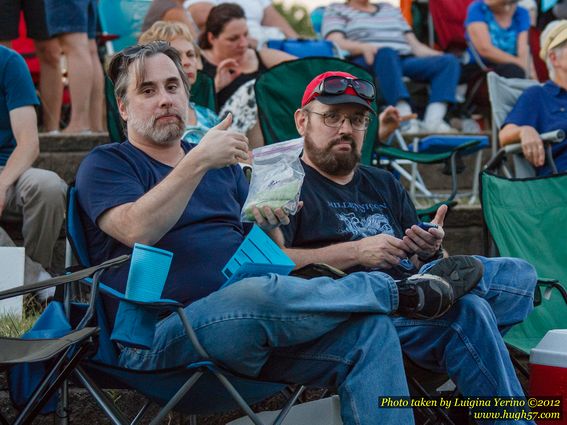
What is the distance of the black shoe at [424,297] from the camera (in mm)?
2980

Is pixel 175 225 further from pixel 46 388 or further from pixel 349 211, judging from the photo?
pixel 349 211

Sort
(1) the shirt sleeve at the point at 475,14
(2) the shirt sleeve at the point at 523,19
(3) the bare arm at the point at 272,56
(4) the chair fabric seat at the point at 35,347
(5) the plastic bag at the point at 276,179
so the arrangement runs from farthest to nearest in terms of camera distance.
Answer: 1. (2) the shirt sleeve at the point at 523,19
2. (1) the shirt sleeve at the point at 475,14
3. (3) the bare arm at the point at 272,56
4. (5) the plastic bag at the point at 276,179
5. (4) the chair fabric seat at the point at 35,347

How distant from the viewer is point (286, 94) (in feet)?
17.4

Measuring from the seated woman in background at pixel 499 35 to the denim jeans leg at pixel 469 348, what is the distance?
196 inches

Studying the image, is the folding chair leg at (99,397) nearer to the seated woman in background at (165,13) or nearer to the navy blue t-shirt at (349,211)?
the navy blue t-shirt at (349,211)

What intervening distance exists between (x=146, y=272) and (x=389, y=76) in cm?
482

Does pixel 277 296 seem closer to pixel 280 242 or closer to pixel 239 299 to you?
pixel 239 299

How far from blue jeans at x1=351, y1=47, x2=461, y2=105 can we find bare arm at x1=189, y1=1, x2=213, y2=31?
111 centimetres

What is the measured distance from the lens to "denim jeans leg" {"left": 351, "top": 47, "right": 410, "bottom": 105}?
736cm

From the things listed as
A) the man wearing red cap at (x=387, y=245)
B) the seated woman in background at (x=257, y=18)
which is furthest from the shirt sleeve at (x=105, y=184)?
the seated woman in background at (x=257, y=18)

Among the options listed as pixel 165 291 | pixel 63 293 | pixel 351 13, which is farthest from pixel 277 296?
pixel 351 13

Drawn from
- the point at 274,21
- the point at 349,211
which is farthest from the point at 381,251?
the point at 274,21

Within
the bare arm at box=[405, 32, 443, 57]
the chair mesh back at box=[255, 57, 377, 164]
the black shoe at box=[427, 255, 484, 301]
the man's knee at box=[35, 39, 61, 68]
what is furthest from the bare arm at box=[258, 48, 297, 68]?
the black shoe at box=[427, 255, 484, 301]

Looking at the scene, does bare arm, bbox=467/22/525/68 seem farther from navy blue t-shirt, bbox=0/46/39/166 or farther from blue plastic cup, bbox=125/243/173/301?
blue plastic cup, bbox=125/243/173/301
